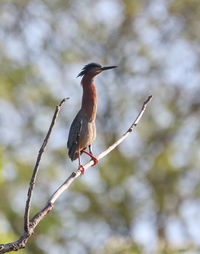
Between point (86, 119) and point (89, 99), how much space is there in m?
0.32

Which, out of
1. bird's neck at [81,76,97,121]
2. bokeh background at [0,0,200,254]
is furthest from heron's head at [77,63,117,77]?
bokeh background at [0,0,200,254]

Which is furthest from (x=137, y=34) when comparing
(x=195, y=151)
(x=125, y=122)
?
(x=195, y=151)

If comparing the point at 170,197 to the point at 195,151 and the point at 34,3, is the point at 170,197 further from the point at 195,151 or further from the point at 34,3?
the point at 34,3

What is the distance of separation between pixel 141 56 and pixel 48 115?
3.06 meters

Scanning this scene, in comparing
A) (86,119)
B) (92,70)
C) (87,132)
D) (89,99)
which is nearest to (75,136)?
(87,132)

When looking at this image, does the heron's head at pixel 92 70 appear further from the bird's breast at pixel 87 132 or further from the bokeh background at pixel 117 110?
the bokeh background at pixel 117 110

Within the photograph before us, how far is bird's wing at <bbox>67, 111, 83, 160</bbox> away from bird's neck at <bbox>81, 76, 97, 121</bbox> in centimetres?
21

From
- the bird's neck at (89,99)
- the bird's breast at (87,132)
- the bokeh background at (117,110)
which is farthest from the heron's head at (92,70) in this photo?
the bokeh background at (117,110)

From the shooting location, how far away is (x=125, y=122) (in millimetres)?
15062

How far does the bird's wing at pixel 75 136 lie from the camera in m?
4.07

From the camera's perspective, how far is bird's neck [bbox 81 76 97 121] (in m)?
3.63

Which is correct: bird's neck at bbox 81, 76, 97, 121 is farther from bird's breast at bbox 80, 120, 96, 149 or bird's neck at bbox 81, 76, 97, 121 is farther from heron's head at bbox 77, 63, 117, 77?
heron's head at bbox 77, 63, 117, 77

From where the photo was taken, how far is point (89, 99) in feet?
12.0

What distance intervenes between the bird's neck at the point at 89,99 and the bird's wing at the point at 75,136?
0.21 metres
